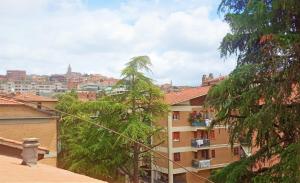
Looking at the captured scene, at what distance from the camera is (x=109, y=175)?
2102 cm

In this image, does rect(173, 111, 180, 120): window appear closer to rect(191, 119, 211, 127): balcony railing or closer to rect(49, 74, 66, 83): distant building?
rect(191, 119, 211, 127): balcony railing

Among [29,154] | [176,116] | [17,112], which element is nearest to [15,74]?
[176,116]

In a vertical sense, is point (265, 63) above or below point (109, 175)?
above

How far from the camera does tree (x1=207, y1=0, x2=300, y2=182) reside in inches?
336

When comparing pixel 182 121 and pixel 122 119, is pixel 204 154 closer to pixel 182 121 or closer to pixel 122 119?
pixel 182 121

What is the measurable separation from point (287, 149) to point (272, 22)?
3038 millimetres

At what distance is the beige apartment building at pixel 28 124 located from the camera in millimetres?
18469

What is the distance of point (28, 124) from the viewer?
19.1 metres

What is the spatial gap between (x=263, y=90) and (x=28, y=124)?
13342 millimetres

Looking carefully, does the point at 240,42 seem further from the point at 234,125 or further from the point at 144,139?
the point at 144,139

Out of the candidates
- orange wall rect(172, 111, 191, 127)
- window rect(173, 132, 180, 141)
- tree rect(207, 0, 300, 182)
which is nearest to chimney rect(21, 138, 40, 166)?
tree rect(207, 0, 300, 182)

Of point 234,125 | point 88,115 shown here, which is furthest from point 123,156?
point 234,125

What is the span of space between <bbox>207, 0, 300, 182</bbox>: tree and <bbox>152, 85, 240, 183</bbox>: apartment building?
21502mm

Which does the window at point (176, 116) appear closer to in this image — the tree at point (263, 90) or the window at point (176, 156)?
the window at point (176, 156)
